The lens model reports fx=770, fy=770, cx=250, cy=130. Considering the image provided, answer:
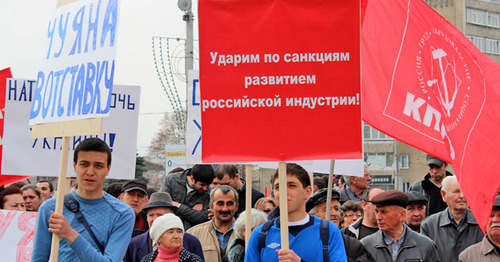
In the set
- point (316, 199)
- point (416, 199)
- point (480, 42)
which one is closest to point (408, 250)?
point (316, 199)

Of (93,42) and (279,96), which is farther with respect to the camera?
(93,42)

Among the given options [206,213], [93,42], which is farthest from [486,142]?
[206,213]

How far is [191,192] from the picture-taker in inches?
371

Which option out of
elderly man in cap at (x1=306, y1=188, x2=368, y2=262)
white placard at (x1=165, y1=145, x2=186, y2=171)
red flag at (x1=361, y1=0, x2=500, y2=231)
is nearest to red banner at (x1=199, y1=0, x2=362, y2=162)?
red flag at (x1=361, y1=0, x2=500, y2=231)

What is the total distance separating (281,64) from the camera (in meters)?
5.32

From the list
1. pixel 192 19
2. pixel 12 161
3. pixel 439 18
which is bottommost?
pixel 12 161

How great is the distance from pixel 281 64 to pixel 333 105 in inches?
18.0

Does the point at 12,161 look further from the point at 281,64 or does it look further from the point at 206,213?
the point at 281,64

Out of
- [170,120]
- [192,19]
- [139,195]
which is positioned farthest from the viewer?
[170,120]

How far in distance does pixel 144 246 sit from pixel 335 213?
239 cm

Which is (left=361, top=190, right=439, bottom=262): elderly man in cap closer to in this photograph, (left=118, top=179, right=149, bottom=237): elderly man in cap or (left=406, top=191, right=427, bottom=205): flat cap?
(left=406, top=191, right=427, bottom=205): flat cap

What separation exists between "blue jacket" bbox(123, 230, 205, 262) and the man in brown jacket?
683 mm

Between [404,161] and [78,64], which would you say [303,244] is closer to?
[78,64]

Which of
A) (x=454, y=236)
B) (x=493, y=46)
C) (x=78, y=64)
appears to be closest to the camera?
(x=78, y=64)
